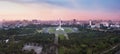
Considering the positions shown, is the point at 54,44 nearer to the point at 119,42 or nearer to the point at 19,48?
the point at 19,48

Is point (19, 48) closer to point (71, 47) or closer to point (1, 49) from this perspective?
point (1, 49)

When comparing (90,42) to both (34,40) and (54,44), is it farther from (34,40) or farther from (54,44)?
(34,40)

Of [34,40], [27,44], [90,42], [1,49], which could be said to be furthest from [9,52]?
[90,42]

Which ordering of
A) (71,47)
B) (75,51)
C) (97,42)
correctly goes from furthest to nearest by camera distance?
(97,42) → (71,47) → (75,51)

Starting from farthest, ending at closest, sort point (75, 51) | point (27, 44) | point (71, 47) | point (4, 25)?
point (4, 25), point (27, 44), point (71, 47), point (75, 51)

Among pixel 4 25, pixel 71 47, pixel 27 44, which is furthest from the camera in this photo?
pixel 4 25

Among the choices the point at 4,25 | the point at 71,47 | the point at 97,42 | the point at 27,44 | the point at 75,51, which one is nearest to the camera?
the point at 75,51

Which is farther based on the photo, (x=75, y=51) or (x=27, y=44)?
(x=27, y=44)

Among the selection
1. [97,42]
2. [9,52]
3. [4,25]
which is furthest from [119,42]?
[4,25]

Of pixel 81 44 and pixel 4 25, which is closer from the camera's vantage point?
pixel 81 44
